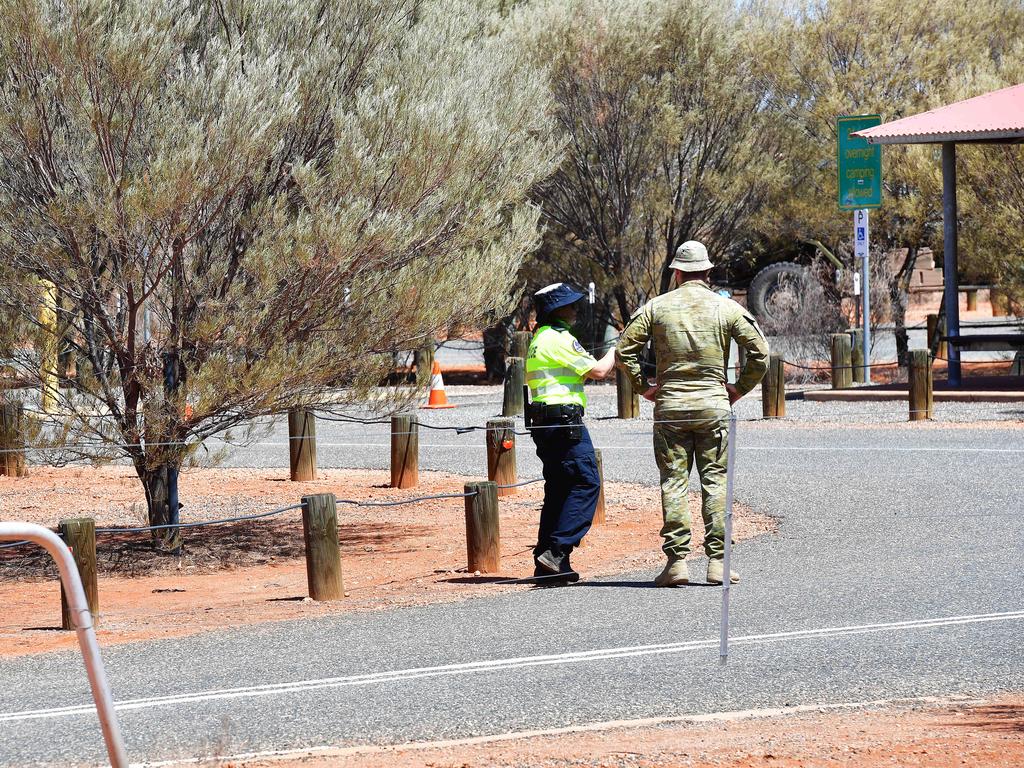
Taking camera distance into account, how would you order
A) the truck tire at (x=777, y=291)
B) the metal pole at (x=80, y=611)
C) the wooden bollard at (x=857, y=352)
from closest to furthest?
the metal pole at (x=80, y=611), the wooden bollard at (x=857, y=352), the truck tire at (x=777, y=291)

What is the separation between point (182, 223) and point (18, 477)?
7.47m

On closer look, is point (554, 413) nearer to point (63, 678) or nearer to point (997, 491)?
point (63, 678)

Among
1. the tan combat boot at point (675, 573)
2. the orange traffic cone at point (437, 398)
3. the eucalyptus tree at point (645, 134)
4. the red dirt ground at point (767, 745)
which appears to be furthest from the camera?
the eucalyptus tree at point (645, 134)

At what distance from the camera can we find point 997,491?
12016mm

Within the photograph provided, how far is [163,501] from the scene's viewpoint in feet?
36.4

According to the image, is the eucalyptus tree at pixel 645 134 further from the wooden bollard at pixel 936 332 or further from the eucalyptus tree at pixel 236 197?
the eucalyptus tree at pixel 236 197

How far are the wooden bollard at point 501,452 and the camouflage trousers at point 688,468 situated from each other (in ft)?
10.9

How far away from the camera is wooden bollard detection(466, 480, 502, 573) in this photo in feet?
31.2

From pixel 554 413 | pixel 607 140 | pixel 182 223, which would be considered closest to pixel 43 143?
pixel 182 223

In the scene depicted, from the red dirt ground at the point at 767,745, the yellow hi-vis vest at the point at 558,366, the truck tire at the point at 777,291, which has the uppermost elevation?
the truck tire at the point at 777,291

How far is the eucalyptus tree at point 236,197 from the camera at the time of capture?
9.48 metres

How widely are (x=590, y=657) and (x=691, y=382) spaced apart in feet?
7.08

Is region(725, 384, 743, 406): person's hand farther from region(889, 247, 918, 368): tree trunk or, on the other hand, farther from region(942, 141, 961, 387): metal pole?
region(889, 247, 918, 368): tree trunk

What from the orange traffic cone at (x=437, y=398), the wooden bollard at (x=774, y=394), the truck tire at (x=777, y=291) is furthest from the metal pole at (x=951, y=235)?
the orange traffic cone at (x=437, y=398)
